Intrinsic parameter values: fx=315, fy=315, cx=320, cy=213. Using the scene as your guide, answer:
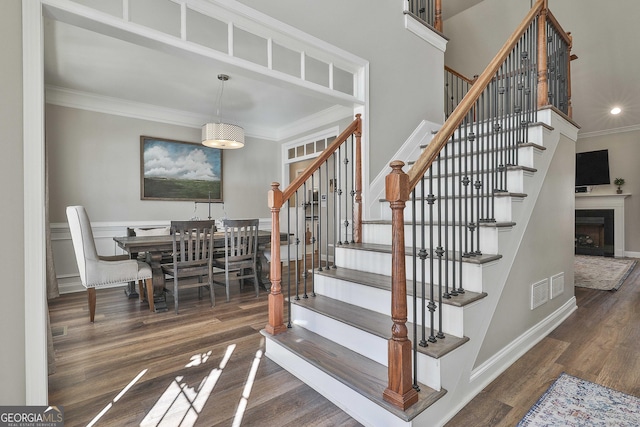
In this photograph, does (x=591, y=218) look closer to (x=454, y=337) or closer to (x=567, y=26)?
(x=567, y=26)

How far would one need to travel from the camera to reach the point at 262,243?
13.7 feet

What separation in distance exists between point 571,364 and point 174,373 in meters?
2.62

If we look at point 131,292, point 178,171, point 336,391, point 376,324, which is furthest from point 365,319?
point 178,171

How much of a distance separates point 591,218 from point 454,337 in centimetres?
785

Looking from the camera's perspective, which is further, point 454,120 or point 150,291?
point 150,291

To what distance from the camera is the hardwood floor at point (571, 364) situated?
1.63 m

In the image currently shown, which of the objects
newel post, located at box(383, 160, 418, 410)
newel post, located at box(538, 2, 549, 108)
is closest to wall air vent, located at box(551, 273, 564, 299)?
newel post, located at box(538, 2, 549, 108)

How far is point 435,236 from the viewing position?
2312 mm

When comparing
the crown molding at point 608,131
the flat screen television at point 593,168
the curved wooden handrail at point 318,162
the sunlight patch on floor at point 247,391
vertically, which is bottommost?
the sunlight patch on floor at point 247,391

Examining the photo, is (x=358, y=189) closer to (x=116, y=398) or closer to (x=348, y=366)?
(x=348, y=366)

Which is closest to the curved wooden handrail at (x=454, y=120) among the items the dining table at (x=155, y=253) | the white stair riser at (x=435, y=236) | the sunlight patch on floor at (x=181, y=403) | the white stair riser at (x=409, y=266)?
the white stair riser at (x=435, y=236)

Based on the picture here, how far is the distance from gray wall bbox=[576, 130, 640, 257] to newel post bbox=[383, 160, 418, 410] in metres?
8.27

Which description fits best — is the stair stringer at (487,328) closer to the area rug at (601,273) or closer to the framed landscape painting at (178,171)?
the area rug at (601,273)

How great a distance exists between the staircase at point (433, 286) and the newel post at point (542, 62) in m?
0.02
